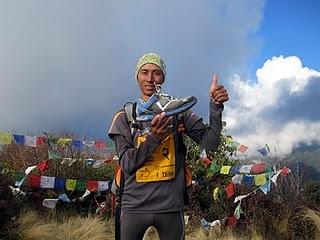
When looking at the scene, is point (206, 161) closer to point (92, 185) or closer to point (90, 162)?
point (92, 185)

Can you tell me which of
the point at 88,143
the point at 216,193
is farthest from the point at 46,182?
the point at 216,193

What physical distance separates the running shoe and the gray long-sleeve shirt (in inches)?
3.9

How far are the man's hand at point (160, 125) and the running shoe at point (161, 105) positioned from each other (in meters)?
0.03

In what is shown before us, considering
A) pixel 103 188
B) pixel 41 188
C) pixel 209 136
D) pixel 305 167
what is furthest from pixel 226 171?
pixel 209 136

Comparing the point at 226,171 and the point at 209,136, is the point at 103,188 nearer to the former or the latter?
the point at 226,171

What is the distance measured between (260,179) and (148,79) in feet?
17.3

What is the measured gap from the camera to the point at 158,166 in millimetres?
2678

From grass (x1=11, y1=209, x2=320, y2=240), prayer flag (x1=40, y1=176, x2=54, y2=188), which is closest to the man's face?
grass (x1=11, y1=209, x2=320, y2=240)

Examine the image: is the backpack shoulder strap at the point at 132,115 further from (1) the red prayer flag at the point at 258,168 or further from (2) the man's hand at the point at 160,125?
(1) the red prayer flag at the point at 258,168

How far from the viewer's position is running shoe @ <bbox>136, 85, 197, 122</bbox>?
2471 millimetres

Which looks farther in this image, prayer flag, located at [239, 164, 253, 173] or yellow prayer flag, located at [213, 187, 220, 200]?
yellow prayer flag, located at [213, 187, 220, 200]

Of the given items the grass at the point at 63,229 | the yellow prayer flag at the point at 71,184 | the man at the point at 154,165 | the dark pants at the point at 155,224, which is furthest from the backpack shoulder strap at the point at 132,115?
the yellow prayer flag at the point at 71,184

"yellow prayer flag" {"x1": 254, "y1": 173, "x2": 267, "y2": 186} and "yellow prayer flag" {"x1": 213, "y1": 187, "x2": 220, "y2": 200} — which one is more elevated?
"yellow prayer flag" {"x1": 254, "y1": 173, "x2": 267, "y2": 186}

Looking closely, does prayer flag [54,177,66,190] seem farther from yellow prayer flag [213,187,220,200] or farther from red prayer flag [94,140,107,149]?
yellow prayer flag [213,187,220,200]
